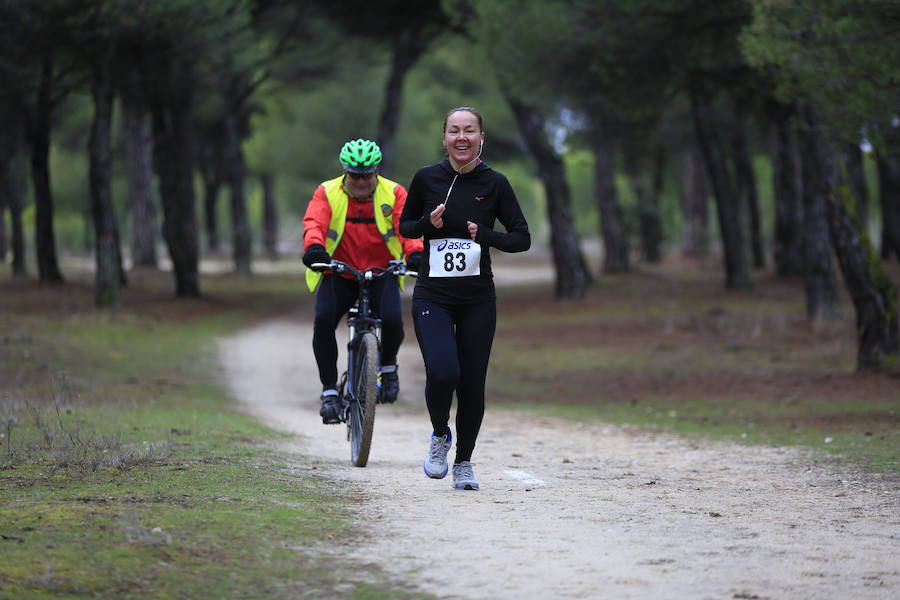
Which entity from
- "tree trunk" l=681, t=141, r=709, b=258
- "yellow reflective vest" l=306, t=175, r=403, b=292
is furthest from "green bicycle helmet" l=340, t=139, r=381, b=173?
"tree trunk" l=681, t=141, r=709, b=258

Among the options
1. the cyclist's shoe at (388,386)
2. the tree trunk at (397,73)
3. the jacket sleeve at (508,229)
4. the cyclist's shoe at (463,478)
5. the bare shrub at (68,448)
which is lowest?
the cyclist's shoe at (463,478)

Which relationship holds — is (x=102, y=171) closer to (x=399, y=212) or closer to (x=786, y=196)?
(x=786, y=196)

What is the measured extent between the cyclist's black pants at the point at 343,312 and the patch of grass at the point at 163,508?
0.74 metres

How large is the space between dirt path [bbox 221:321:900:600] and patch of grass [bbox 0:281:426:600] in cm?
28

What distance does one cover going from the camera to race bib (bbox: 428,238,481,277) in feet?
25.9

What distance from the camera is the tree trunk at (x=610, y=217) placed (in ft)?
141

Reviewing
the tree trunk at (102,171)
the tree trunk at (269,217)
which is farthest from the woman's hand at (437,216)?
the tree trunk at (269,217)

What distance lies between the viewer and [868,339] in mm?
16938

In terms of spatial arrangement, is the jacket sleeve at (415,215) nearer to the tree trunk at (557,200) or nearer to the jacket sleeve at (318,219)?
the jacket sleeve at (318,219)

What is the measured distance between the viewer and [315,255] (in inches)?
362

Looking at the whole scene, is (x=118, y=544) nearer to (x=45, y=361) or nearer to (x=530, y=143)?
(x=45, y=361)

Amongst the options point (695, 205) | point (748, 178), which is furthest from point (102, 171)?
point (695, 205)

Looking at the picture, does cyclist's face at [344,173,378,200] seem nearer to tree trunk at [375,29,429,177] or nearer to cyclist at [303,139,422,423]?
cyclist at [303,139,422,423]

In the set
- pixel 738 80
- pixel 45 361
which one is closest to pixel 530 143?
pixel 738 80
